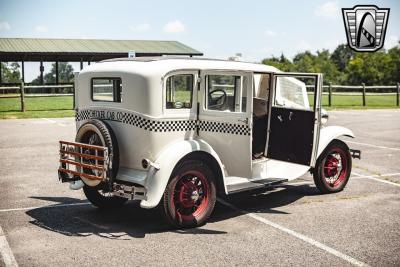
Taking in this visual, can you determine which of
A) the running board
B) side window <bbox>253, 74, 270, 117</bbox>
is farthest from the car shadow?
side window <bbox>253, 74, 270, 117</bbox>

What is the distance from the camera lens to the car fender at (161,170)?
5.71m

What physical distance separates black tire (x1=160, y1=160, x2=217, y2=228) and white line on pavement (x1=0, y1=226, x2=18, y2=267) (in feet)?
5.82

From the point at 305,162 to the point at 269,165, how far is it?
71cm

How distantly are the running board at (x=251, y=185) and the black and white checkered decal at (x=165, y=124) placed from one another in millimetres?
736

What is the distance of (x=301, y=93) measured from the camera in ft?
25.1

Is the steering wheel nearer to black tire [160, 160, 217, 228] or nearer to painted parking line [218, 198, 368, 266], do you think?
black tire [160, 160, 217, 228]

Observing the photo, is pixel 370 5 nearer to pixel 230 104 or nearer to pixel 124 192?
pixel 230 104

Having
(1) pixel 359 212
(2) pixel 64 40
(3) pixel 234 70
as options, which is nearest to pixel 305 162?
(1) pixel 359 212

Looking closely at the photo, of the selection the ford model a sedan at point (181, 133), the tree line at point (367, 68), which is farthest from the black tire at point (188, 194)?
the tree line at point (367, 68)

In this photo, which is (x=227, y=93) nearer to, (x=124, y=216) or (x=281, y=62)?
(x=124, y=216)

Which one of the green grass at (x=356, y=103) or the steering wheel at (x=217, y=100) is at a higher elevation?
the steering wheel at (x=217, y=100)

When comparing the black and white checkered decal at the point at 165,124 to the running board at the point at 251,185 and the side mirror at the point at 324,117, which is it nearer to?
the running board at the point at 251,185

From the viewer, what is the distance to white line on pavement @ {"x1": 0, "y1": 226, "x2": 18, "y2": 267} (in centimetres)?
493

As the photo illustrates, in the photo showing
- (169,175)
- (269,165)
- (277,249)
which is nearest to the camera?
(277,249)
